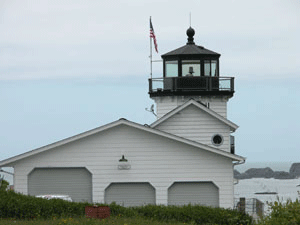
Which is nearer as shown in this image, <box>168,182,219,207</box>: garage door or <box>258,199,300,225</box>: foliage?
<box>258,199,300,225</box>: foliage

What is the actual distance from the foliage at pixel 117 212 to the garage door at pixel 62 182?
6.11 m

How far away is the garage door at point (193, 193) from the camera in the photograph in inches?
1329

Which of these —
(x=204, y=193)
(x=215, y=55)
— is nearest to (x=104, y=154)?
(x=204, y=193)

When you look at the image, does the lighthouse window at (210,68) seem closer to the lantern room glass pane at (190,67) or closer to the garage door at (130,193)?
the lantern room glass pane at (190,67)

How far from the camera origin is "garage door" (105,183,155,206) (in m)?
33.6

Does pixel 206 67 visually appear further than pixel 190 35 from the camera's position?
No

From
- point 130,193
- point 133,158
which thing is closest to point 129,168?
point 133,158

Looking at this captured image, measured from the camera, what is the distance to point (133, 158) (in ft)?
110

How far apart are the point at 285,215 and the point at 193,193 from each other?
48.9 feet

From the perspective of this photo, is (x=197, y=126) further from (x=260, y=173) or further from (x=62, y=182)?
(x=260, y=173)

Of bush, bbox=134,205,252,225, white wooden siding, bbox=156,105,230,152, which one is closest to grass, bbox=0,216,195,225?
bush, bbox=134,205,252,225

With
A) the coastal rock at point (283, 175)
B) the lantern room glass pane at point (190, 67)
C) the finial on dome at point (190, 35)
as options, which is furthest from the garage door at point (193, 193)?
the coastal rock at point (283, 175)

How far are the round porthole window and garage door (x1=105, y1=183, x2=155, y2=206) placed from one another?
6.00 meters

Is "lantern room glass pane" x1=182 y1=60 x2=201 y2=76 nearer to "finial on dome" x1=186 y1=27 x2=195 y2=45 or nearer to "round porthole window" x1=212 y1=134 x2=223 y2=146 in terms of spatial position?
"finial on dome" x1=186 y1=27 x2=195 y2=45
